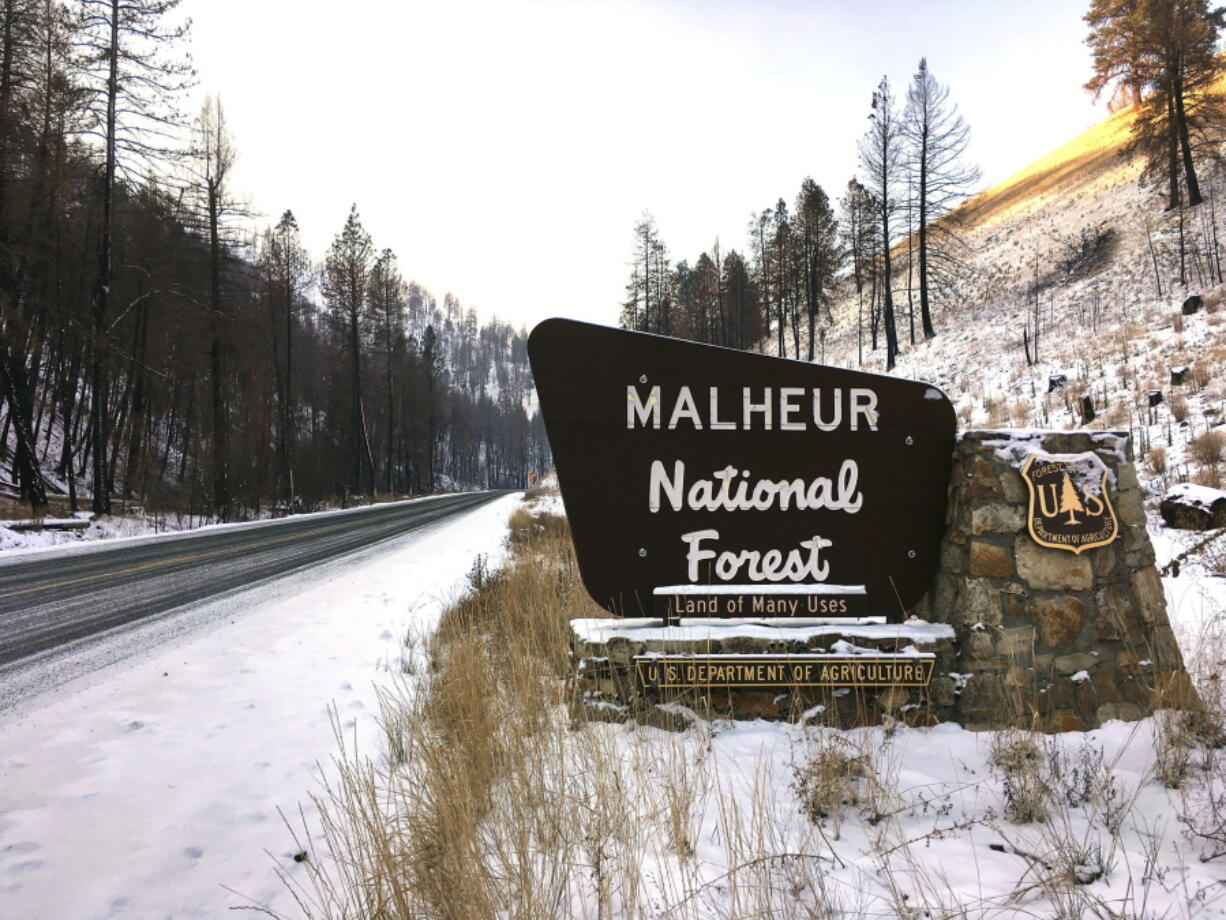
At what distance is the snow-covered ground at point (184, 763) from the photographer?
2217 mm

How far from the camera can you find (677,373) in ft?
11.4

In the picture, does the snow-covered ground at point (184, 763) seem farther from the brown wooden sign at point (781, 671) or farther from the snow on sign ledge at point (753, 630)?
the brown wooden sign at point (781, 671)

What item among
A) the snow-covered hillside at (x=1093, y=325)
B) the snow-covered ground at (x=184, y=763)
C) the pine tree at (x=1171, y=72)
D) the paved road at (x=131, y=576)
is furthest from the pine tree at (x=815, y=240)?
the snow-covered ground at (x=184, y=763)

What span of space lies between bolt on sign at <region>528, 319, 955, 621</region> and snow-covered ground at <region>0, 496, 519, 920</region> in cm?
212

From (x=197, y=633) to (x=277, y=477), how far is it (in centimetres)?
2629

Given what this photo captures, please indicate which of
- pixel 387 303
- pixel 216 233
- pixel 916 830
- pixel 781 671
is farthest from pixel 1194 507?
pixel 387 303

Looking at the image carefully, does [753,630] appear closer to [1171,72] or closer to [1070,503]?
[1070,503]

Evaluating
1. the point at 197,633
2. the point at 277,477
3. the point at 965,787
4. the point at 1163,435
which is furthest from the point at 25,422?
the point at 1163,435

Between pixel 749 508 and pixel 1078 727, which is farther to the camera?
pixel 749 508

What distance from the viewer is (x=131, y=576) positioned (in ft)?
29.0

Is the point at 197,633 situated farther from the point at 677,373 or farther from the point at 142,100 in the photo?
the point at 142,100

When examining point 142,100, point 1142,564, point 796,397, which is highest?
point 142,100

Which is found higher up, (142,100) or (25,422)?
(142,100)

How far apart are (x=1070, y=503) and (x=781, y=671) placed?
189 cm
